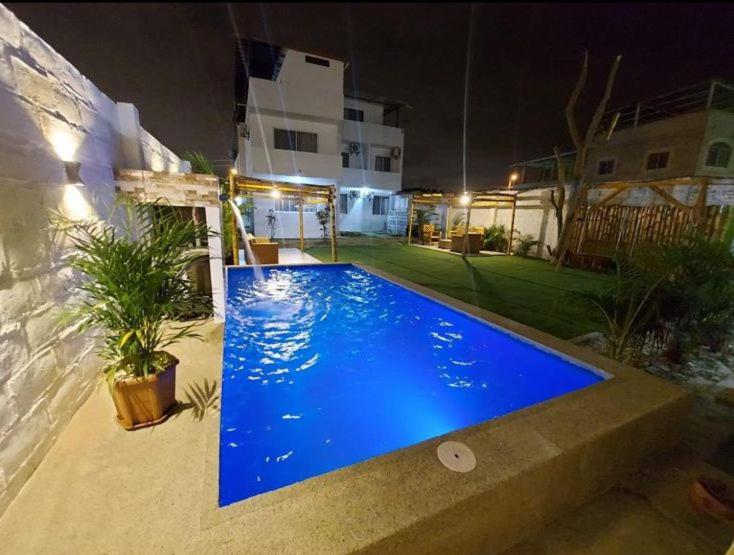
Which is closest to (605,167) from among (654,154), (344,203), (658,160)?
(654,154)

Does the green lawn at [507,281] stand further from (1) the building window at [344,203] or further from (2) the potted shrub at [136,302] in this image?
(1) the building window at [344,203]

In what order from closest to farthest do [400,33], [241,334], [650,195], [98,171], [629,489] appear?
[400,33] < [629,489] < [98,171] < [241,334] < [650,195]

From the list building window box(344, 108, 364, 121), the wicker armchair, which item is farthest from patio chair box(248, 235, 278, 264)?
building window box(344, 108, 364, 121)

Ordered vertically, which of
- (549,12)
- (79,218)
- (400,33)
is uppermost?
(549,12)

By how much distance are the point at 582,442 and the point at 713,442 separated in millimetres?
1741

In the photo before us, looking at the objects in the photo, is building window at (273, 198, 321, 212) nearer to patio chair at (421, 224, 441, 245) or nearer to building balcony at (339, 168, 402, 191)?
building balcony at (339, 168, 402, 191)

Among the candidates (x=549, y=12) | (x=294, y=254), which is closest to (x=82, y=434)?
(x=549, y=12)

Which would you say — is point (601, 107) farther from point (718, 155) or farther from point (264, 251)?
point (264, 251)

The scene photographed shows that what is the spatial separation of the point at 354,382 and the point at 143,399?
7.82 feet

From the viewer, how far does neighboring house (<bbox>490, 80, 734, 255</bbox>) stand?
9.94 m

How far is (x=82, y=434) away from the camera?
2.27 meters

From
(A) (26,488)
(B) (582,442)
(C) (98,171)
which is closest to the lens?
(A) (26,488)

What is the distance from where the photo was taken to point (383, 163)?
69.7ft

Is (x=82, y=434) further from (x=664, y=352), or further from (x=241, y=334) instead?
(x=664, y=352)
